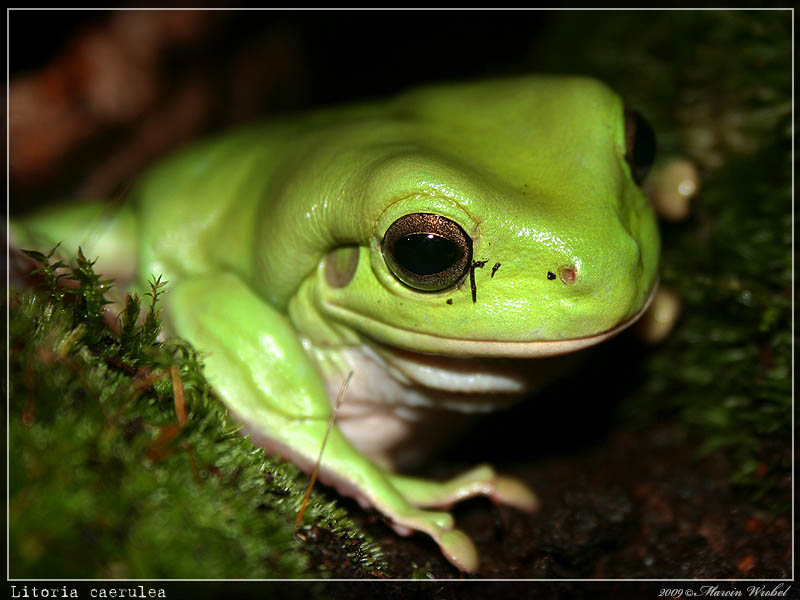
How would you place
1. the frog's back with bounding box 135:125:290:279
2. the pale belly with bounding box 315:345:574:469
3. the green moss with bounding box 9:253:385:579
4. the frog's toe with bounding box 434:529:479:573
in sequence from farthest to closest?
the frog's back with bounding box 135:125:290:279 < the pale belly with bounding box 315:345:574:469 < the frog's toe with bounding box 434:529:479:573 < the green moss with bounding box 9:253:385:579

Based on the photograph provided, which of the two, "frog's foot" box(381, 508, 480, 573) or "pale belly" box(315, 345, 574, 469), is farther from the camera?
"pale belly" box(315, 345, 574, 469)

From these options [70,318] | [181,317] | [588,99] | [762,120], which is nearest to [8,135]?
[181,317]

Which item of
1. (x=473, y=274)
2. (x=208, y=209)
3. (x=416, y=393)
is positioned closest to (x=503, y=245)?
(x=473, y=274)

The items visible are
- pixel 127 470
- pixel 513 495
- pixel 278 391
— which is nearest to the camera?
pixel 127 470

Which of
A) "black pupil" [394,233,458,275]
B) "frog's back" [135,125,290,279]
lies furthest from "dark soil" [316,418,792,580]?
"frog's back" [135,125,290,279]

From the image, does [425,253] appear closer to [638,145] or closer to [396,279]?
[396,279]

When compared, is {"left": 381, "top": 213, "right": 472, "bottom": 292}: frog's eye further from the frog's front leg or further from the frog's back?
the frog's back
